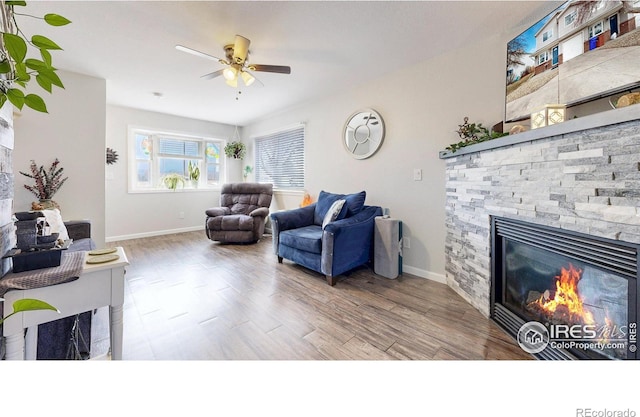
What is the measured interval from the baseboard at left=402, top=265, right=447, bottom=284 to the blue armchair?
0.47 metres

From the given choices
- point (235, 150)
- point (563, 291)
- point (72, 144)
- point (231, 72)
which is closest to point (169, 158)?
point (235, 150)

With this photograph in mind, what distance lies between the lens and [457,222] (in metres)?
2.30

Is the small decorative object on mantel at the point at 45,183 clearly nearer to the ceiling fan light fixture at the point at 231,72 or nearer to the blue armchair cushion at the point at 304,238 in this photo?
the ceiling fan light fixture at the point at 231,72

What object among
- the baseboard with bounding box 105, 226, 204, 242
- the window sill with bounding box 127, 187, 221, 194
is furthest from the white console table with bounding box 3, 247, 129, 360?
the window sill with bounding box 127, 187, 221, 194

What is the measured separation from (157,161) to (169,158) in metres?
0.23

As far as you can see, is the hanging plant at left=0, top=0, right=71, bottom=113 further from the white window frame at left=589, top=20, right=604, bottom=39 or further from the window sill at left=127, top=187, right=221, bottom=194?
the window sill at left=127, top=187, right=221, bottom=194

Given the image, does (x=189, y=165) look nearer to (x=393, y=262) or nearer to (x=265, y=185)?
(x=265, y=185)

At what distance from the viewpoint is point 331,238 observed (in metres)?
2.44

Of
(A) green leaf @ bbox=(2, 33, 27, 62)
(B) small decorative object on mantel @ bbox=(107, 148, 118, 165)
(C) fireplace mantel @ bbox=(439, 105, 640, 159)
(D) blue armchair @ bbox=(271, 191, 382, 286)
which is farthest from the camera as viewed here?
(B) small decorative object on mantel @ bbox=(107, 148, 118, 165)

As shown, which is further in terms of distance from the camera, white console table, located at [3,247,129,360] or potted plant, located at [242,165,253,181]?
potted plant, located at [242,165,253,181]

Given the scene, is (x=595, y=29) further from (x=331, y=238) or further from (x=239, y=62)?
(x=239, y=62)

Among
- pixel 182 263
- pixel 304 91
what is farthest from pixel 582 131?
pixel 182 263

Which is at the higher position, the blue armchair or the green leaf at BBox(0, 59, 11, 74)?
the green leaf at BBox(0, 59, 11, 74)

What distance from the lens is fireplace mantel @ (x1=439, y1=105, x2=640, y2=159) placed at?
1022mm
